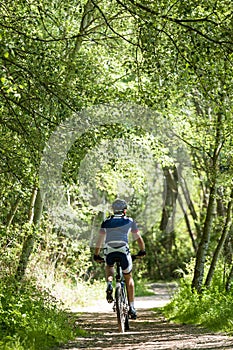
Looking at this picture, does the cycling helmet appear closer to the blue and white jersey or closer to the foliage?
the blue and white jersey

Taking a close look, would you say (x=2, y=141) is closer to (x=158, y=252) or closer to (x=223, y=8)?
(x=223, y=8)

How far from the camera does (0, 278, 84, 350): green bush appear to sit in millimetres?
7814

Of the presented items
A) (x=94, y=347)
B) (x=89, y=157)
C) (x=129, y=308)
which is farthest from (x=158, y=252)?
(x=94, y=347)

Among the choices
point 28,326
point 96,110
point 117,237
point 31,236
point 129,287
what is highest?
point 96,110

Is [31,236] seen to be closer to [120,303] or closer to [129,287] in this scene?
[129,287]

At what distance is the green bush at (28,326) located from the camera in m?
7.81

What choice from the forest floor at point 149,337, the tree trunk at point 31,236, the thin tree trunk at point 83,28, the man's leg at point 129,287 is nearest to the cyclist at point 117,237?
the man's leg at point 129,287

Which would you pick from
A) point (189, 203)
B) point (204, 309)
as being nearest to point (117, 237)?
point (204, 309)

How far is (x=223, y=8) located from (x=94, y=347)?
199 inches

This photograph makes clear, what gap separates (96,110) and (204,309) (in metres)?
5.32

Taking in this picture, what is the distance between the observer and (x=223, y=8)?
28.2ft

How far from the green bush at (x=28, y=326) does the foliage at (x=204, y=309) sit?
2490 millimetres

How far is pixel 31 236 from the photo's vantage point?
488 inches

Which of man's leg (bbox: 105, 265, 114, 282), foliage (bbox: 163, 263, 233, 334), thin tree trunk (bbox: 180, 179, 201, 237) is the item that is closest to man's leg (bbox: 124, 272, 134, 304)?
man's leg (bbox: 105, 265, 114, 282)
